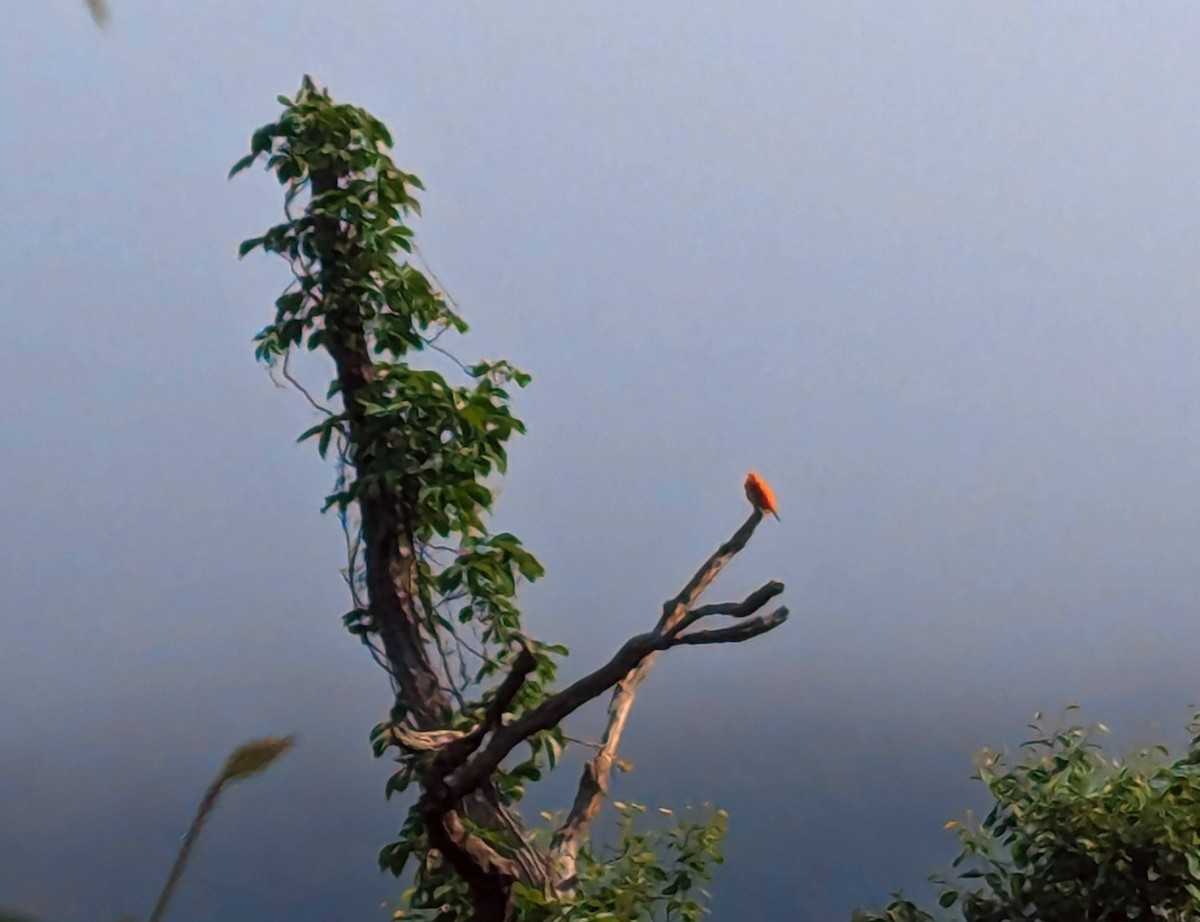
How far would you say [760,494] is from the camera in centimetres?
310

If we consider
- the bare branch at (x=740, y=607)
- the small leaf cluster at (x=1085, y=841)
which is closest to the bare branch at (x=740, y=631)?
the bare branch at (x=740, y=607)

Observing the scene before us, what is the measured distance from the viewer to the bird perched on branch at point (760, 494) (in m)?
3.09

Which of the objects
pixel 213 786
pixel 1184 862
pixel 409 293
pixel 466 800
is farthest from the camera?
pixel 1184 862

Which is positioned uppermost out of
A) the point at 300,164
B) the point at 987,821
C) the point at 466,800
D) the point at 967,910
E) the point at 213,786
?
the point at 300,164

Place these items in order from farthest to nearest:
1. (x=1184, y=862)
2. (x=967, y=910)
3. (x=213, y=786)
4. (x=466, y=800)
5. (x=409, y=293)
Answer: (x=967, y=910) → (x=1184, y=862) → (x=409, y=293) → (x=466, y=800) → (x=213, y=786)

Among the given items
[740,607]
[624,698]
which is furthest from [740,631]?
[624,698]

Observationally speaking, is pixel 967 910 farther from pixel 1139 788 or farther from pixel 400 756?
pixel 400 756

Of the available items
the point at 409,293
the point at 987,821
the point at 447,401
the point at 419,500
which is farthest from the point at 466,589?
the point at 987,821

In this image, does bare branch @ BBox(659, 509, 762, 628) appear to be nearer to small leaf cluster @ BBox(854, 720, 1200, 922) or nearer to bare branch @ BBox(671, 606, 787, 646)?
bare branch @ BBox(671, 606, 787, 646)

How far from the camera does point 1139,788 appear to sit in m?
4.04

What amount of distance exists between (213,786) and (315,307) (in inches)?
79.5

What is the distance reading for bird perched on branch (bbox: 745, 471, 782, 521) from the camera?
3092 millimetres

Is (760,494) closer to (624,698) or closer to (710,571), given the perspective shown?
(710,571)

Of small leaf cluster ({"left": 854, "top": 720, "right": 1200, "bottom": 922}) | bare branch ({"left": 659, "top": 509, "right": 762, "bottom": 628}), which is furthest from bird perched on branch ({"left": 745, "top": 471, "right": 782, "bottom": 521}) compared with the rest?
small leaf cluster ({"left": 854, "top": 720, "right": 1200, "bottom": 922})
